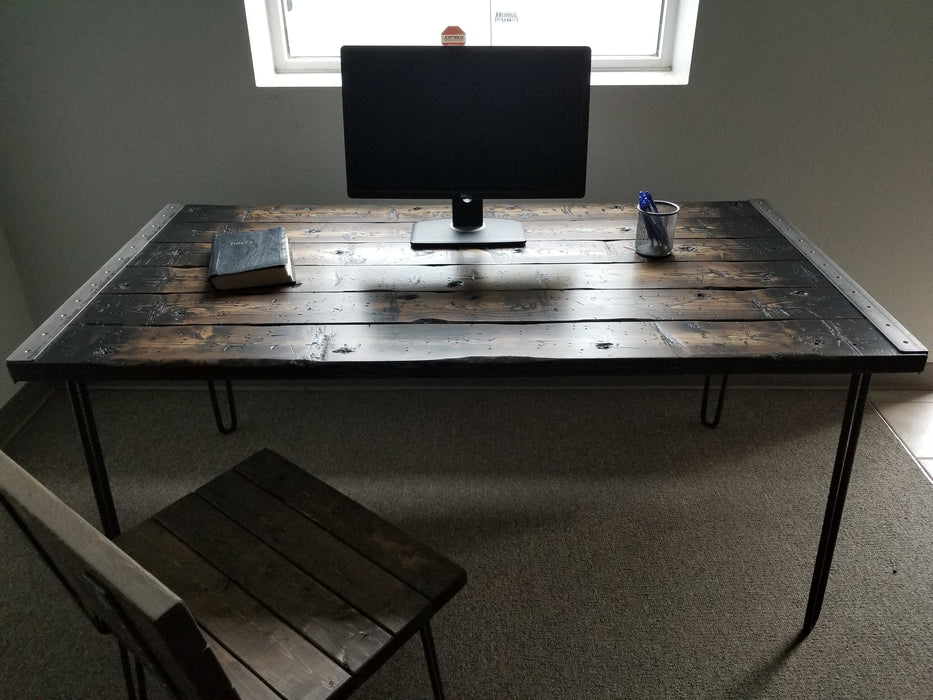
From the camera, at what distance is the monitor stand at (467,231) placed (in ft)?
5.39

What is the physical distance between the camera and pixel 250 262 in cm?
147

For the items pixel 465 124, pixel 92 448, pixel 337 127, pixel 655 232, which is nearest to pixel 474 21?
pixel 337 127

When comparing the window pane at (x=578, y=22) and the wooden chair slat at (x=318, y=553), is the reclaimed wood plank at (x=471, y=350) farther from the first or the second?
the window pane at (x=578, y=22)

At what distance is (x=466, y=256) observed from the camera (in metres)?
1.61

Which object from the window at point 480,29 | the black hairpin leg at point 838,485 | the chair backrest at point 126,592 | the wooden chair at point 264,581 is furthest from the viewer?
the window at point 480,29

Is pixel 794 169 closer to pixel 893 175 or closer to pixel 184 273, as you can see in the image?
pixel 893 175

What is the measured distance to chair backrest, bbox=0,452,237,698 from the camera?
633mm

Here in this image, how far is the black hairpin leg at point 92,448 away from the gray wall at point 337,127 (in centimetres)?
99

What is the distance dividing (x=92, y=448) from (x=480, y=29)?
1496 mm

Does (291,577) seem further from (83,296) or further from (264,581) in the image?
(83,296)

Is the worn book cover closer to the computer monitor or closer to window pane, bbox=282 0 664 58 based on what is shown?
the computer monitor

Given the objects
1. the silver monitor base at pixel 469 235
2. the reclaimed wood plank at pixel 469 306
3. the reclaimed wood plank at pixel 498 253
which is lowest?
the reclaimed wood plank at pixel 469 306

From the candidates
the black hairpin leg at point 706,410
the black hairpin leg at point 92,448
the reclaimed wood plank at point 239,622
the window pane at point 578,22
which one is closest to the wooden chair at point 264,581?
the reclaimed wood plank at point 239,622

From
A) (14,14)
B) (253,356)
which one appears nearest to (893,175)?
(253,356)
